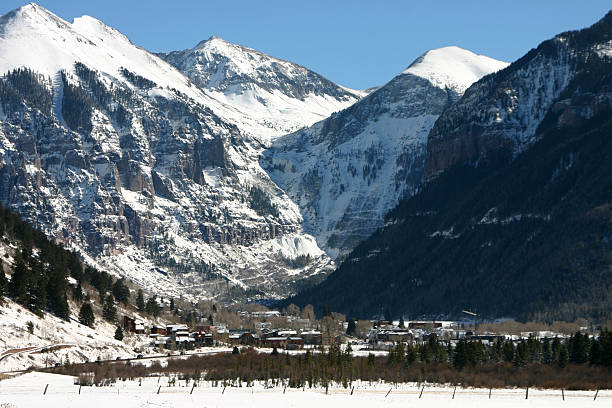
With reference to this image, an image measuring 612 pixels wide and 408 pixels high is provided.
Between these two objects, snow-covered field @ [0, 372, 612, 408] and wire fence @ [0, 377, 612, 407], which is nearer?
snow-covered field @ [0, 372, 612, 408]

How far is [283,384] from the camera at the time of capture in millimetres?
195375

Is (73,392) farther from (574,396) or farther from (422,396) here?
(574,396)

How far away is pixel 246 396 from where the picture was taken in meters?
174

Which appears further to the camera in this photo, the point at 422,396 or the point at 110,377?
the point at 110,377

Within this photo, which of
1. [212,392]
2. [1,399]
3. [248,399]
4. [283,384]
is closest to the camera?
[1,399]

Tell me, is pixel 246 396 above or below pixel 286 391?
below

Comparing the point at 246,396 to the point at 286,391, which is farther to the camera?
the point at 286,391

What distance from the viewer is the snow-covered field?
526 ft

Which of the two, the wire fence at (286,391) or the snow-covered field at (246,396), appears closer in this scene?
the snow-covered field at (246,396)

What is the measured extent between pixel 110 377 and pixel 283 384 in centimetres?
2950

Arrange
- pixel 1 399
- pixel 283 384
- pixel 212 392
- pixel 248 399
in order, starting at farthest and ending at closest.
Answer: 1. pixel 283 384
2. pixel 212 392
3. pixel 248 399
4. pixel 1 399

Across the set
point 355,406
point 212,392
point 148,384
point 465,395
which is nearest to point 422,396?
point 465,395

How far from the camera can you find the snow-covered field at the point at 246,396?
160 m

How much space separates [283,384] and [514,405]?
42.4m
